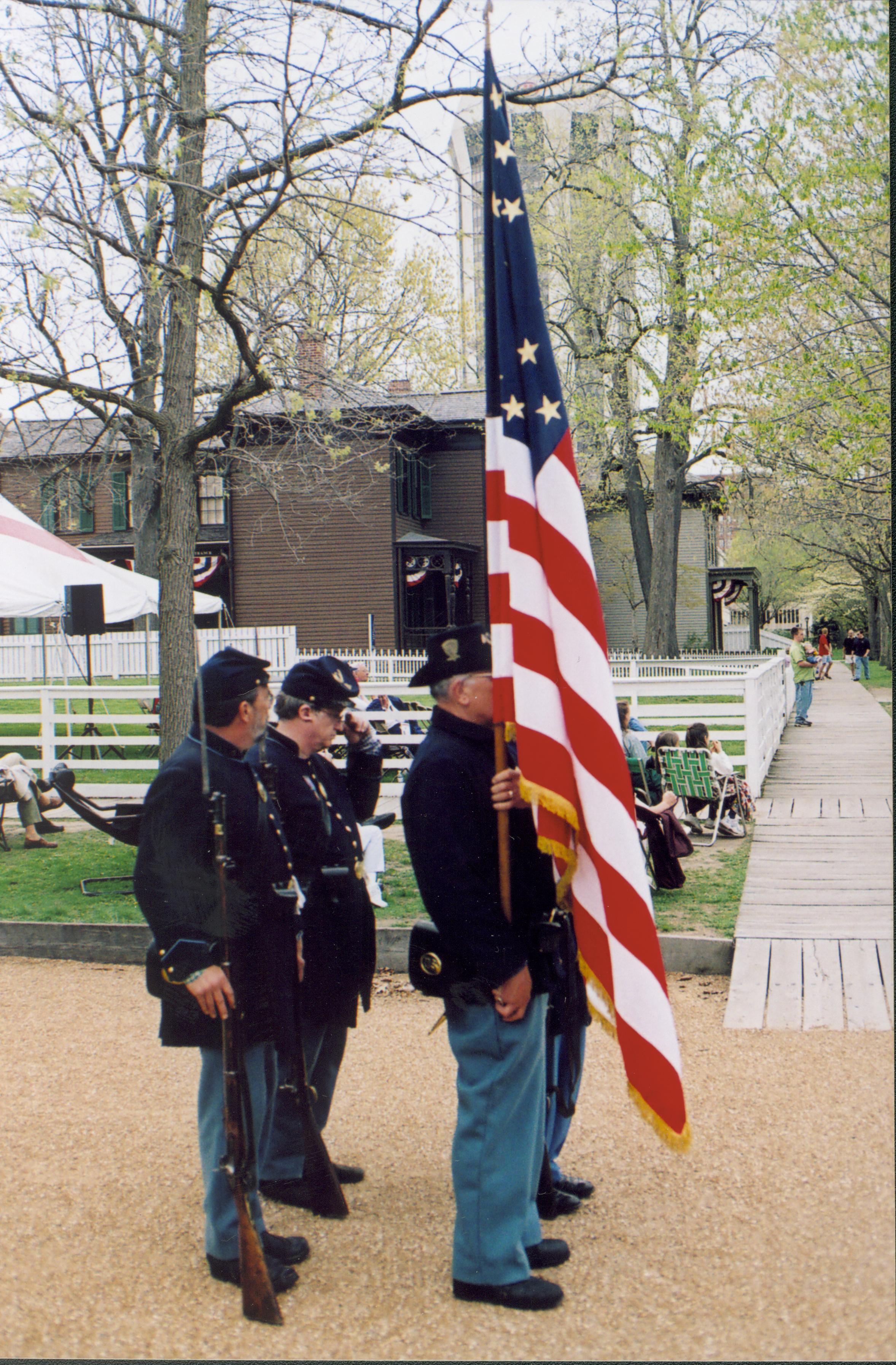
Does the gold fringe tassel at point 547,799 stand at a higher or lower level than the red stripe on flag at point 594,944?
higher

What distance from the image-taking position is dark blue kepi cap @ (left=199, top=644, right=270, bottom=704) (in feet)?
11.9

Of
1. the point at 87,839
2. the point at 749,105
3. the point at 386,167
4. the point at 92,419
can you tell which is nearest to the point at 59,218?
the point at 386,167

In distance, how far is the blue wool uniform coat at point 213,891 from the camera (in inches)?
137

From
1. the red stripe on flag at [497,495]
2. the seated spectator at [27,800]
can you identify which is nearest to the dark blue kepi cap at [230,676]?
the red stripe on flag at [497,495]

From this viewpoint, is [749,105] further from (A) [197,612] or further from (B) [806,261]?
(A) [197,612]

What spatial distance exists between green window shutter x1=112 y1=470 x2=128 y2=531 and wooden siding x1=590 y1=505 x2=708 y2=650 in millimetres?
16082

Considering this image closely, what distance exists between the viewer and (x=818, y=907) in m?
7.66

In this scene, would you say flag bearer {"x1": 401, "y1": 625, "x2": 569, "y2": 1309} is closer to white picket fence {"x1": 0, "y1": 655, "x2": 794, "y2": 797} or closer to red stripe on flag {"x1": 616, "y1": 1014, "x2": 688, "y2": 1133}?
red stripe on flag {"x1": 616, "y1": 1014, "x2": 688, "y2": 1133}

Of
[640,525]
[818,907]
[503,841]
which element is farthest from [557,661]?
[640,525]

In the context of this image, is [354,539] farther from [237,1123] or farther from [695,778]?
[237,1123]

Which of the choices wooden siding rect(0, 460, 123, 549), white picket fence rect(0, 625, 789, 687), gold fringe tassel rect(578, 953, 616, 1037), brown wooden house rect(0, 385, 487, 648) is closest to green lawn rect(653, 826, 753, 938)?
gold fringe tassel rect(578, 953, 616, 1037)

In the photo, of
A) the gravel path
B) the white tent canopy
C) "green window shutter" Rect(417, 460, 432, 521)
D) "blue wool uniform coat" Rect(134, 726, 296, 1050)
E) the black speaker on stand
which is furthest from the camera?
"green window shutter" Rect(417, 460, 432, 521)

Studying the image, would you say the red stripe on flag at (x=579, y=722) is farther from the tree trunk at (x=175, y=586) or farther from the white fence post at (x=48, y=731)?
the white fence post at (x=48, y=731)

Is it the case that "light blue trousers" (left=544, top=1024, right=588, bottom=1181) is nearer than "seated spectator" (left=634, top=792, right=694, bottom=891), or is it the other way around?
"light blue trousers" (left=544, top=1024, right=588, bottom=1181)
